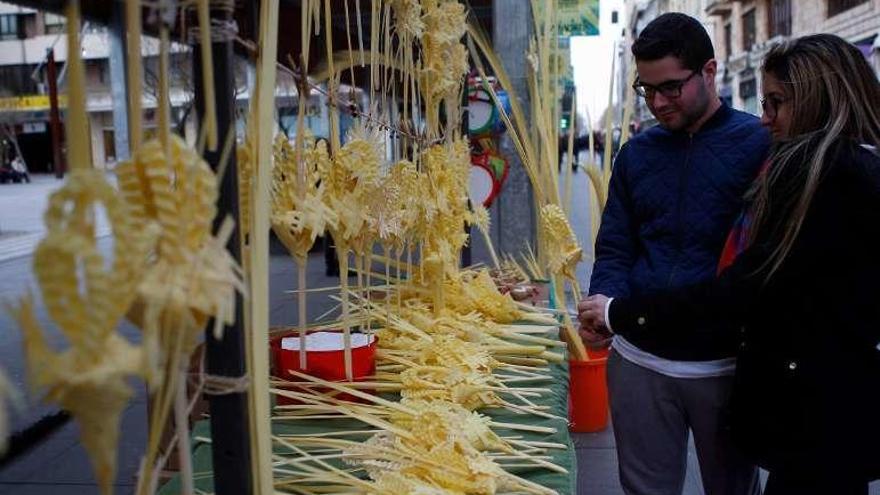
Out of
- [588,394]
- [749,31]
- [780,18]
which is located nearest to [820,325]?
[588,394]

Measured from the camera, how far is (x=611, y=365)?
5.61ft

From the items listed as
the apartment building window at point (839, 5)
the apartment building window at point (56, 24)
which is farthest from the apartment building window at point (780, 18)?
the apartment building window at point (56, 24)

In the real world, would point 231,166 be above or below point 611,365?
above

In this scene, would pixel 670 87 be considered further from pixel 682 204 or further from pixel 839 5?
pixel 839 5

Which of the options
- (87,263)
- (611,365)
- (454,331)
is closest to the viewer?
(87,263)

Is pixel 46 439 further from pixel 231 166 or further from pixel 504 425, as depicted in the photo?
pixel 231 166

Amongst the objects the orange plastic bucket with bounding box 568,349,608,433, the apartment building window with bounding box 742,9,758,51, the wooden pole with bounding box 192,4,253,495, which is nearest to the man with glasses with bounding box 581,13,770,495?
the wooden pole with bounding box 192,4,253,495

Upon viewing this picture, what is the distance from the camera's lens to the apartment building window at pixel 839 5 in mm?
14837

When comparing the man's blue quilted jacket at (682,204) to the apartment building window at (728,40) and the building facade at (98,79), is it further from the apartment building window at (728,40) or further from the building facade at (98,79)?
the apartment building window at (728,40)

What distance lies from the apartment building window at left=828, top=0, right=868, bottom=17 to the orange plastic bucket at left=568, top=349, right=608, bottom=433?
47.6 feet

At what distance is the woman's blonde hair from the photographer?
4.22ft

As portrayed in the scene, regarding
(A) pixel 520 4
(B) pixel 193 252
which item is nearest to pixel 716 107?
(B) pixel 193 252

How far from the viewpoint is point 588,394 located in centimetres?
298

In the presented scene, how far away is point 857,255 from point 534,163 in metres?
1.60
